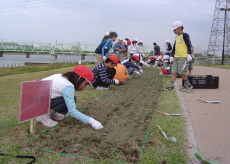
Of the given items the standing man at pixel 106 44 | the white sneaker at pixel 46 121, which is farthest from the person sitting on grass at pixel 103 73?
the white sneaker at pixel 46 121

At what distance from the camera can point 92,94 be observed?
5535 millimetres

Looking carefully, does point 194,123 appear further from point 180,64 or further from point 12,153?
point 180,64

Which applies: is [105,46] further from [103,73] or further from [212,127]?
[212,127]

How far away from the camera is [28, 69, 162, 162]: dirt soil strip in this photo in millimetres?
2381

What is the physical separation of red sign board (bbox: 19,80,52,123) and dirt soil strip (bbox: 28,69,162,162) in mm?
274

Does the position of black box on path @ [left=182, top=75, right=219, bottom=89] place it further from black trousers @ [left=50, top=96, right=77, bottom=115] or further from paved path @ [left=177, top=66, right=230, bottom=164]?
black trousers @ [left=50, top=96, right=77, bottom=115]

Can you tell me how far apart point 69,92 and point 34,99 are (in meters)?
0.41

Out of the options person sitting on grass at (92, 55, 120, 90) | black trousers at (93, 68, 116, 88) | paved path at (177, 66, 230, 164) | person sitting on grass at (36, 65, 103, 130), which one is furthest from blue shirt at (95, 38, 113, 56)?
person sitting on grass at (36, 65, 103, 130)

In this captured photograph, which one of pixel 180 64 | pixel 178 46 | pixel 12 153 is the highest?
pixel 178 46

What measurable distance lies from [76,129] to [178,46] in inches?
158

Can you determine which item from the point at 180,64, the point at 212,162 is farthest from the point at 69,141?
the point at 180,64

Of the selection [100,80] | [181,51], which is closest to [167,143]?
[100,80]

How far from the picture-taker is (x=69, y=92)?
297 cm

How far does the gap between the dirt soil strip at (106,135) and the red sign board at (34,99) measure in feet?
0.90
